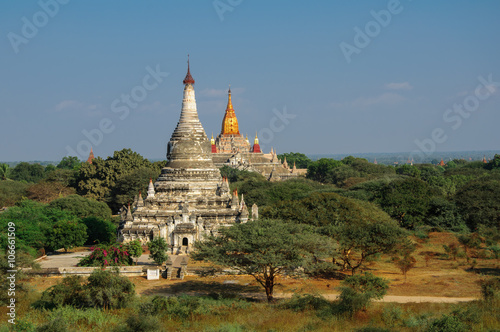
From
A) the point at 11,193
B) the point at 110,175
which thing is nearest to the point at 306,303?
the point at 110,175

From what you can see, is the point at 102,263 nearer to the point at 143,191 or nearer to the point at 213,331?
the point at 213,331

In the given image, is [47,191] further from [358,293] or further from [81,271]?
[358,293]

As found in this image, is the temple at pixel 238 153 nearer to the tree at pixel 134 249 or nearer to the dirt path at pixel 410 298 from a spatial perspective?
the tree at pixel 134 249

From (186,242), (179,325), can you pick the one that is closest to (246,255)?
(179,325)

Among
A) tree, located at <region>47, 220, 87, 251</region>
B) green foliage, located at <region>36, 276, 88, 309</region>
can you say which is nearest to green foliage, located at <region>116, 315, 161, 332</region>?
green foliage, located at <region>36, 276, 88, 309</region>

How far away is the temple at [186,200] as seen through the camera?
46.7 meters

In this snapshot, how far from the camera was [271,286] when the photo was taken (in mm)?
30359

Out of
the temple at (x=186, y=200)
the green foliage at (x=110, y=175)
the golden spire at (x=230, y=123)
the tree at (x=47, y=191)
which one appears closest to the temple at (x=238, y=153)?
Result: the golden spire at (x=230, y=123)

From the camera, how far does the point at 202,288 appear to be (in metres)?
33.6

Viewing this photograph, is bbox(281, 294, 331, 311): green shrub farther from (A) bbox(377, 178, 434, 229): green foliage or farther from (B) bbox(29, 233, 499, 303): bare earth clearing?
(A) bbox(377, 178, 434, 229): green foliage

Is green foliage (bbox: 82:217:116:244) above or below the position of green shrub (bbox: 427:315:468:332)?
above

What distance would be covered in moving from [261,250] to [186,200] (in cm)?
2049

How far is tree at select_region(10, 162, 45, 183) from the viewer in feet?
400

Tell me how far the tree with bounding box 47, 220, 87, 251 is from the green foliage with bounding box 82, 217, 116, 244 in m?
4.91
